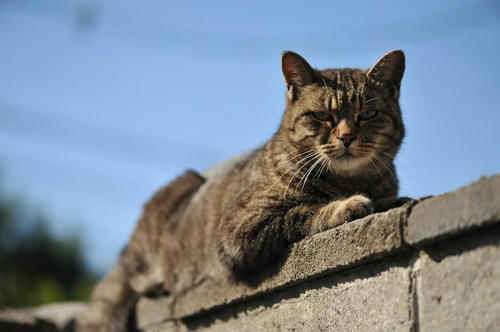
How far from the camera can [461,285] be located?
163cm

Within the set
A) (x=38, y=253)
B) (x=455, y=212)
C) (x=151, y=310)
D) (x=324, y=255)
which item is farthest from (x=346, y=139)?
(x=38, y=253)

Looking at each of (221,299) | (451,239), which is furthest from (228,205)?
(451,239)

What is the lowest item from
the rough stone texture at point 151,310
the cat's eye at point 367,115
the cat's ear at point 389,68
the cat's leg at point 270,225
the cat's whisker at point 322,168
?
the rough stone texture at point 151,310

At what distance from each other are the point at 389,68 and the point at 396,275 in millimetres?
1274

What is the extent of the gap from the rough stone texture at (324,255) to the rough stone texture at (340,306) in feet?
0.16

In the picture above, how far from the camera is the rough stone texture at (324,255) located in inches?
75.3

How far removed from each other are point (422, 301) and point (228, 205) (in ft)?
4.78

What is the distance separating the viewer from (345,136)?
8.38ft

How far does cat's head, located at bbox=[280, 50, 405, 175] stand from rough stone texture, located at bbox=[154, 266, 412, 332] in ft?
2.11

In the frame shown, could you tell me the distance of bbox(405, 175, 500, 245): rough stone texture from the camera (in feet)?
5.07

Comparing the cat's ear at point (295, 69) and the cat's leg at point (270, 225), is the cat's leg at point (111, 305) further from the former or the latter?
the cat's ear at point (295, 69)

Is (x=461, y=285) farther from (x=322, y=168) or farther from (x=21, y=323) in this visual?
(x=21, y=323)

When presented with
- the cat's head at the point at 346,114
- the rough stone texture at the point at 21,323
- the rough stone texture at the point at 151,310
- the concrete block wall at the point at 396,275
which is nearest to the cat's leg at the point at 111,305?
the rough stone texture at the point at 151,310

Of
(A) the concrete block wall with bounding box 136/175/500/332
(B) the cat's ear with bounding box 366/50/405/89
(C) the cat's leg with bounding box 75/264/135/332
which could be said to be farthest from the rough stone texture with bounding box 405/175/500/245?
(C) the cat's leg with bounding box 75/264/135/332
